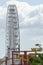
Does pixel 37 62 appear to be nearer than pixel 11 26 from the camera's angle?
Yes

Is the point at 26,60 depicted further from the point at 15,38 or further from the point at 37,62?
the point at 15,38

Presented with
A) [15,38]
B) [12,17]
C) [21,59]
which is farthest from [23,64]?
[12,17]

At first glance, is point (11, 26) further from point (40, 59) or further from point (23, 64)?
point (40, 59)

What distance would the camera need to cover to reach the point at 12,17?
3450 inches

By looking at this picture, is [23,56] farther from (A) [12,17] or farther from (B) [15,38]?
(A) [12,17]

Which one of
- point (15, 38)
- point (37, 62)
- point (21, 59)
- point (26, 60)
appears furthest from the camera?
point (15, 38)

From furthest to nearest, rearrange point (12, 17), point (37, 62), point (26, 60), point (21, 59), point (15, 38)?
1. point (12, 17)
2. point (15, 38)
3. point (21, 59)
4. point (26, 60)
5. point (37, 62)

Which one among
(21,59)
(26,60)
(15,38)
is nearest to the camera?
(26,60)

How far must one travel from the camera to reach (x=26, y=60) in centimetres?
2462

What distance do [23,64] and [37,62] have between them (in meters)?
8.12

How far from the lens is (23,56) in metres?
26.3

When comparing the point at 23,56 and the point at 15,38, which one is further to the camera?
the point at 15,38

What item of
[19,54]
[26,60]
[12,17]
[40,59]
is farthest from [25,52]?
[12,17]

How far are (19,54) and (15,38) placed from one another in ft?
172
